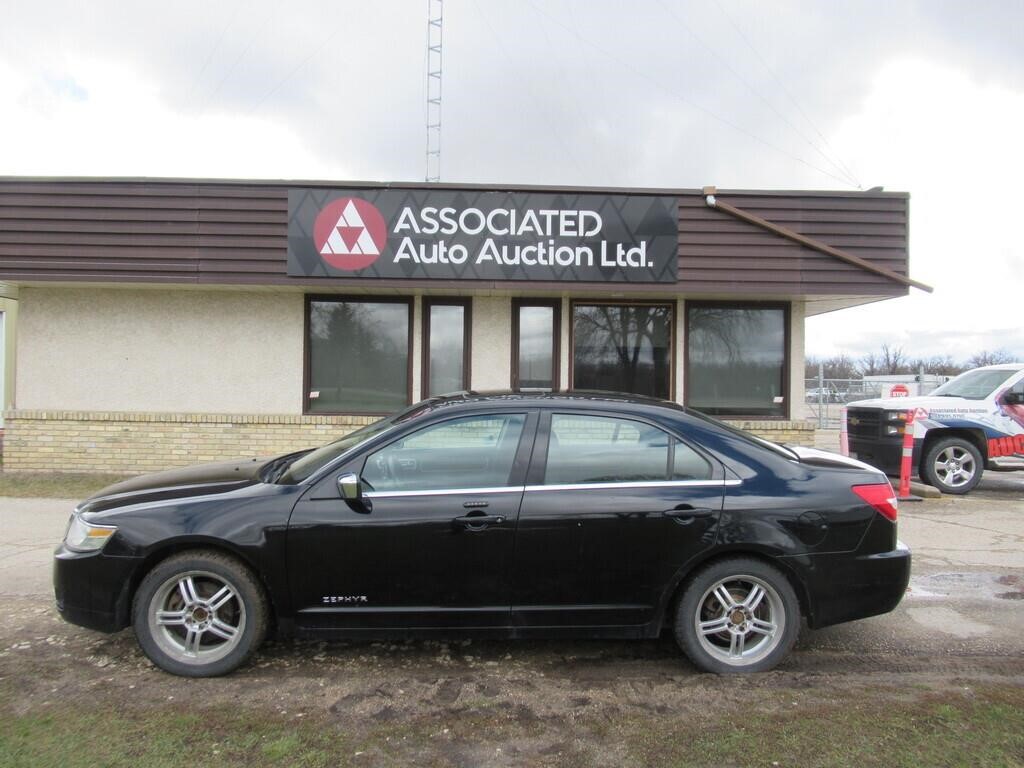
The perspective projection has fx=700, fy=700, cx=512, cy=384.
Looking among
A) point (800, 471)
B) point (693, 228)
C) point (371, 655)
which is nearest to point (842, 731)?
point (800, 471)

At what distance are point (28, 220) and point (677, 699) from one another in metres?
9.53

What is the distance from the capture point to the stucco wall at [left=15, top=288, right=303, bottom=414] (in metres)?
9.56

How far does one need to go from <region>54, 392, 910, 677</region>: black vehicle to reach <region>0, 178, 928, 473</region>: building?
538 centimetres

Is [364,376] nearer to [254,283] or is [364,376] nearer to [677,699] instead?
[254,283]

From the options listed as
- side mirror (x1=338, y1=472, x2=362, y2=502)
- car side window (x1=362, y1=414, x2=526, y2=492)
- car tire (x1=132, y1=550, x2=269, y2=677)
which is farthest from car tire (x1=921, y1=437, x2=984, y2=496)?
car tire (x1=132, y1=550, x2=269, y2=677)

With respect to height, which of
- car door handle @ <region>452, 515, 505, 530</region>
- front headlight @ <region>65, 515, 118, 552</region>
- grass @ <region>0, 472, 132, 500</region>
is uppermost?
car door handle @ <region>452, 515, 505, 530</region>

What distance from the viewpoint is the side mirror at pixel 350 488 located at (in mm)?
3537

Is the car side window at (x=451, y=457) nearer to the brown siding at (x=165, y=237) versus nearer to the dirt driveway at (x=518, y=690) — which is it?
the dirt driveway at (x=518, y=690)

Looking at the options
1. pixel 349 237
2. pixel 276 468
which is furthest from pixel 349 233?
pixel 276 468

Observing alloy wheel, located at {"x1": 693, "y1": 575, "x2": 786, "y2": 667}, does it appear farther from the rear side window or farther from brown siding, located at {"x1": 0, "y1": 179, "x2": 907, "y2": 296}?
brown siding, located at {"x1": 0, "y1": 179, "x2": 907, "y2": 296}

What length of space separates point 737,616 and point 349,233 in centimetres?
685

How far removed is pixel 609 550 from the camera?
12.0 feet

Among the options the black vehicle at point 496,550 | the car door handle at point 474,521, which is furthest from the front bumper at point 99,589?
the car door handle at point 474,521

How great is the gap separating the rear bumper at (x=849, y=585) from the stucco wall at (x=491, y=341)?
6.25 meters
